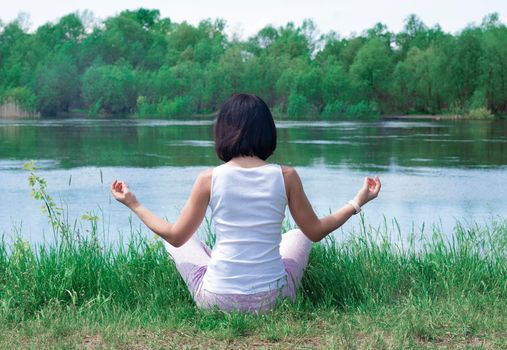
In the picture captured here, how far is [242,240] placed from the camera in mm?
3957

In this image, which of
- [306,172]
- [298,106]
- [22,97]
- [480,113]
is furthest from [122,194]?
[22,97]

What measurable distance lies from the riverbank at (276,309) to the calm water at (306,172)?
154 cm

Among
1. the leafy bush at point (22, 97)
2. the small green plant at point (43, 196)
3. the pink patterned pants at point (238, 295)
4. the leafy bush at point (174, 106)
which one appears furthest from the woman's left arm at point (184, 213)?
the leafy bush at point (22, 97)

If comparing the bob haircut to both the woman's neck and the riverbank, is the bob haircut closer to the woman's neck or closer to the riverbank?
the woman's neck

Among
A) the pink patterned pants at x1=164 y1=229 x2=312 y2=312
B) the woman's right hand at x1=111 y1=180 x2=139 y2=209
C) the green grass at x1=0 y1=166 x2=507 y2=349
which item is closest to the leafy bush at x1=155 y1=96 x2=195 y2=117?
the green grass at x1=0 y1=166 x2=507 y2=349

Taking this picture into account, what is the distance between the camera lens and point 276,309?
4.11m

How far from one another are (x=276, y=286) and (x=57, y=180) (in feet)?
48.0

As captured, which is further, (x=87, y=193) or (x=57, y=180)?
(x=57, y=180)

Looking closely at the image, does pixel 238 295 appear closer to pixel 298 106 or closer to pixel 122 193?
pixel 122 193

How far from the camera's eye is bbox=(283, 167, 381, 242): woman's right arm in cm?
392

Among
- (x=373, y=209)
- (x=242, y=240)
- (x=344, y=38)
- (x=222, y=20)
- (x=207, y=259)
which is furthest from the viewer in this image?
(x=222, y=20)

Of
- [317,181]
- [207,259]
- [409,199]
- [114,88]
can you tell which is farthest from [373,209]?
[114,88]

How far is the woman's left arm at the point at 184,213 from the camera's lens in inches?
154

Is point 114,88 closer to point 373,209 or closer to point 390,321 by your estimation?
point 373,209
